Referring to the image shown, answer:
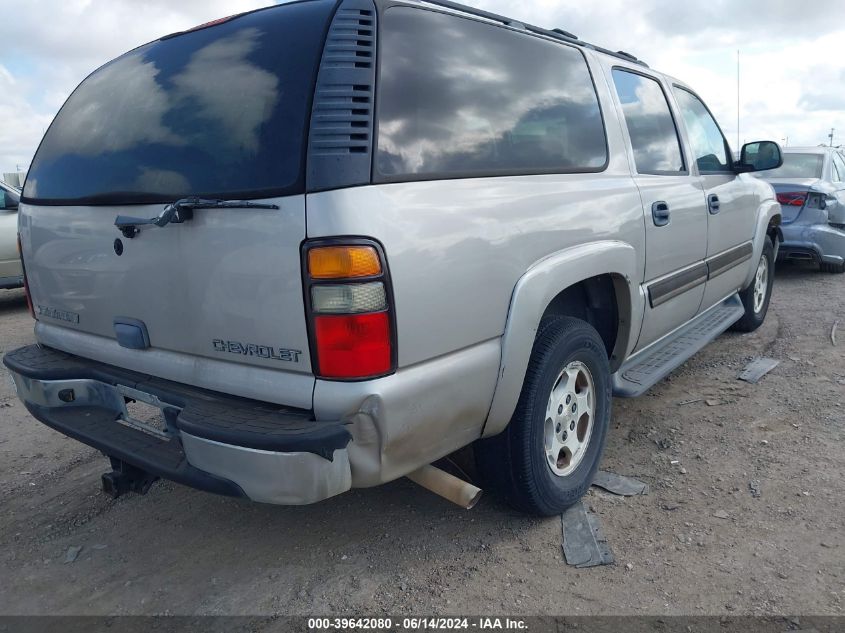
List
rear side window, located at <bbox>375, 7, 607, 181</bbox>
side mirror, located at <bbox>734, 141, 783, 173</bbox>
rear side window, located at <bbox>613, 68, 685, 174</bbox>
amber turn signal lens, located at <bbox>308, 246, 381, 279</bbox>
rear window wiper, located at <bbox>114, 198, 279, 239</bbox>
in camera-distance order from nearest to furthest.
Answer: amber turn signal lens, located at <bbox>308, 246, 381, 279</bbox> → rear window wiper, located at <bbox>114, 198, 279, 239</bbox> → rear side window, located at <bbox>375, 7, 607, 181</bbox> → rear side window, located at <bbox>613, 68, 685, 174</bbox> → side mirror, located at <bbox>734, 141, 783, 173</bbox>

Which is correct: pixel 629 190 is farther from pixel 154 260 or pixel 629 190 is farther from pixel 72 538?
pixel 72 538

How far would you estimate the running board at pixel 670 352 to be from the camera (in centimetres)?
341

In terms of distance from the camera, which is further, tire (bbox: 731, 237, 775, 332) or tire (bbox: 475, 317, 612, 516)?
tire (bbox: 731, 237, 775, 332)

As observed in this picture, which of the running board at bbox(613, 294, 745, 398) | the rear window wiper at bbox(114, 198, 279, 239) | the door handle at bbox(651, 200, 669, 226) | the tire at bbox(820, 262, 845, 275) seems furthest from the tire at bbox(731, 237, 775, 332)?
the rear window wiper at bbox(114, 198, 279, 239)

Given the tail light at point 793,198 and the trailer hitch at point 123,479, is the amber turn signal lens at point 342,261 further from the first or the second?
the tail light at point 793,198

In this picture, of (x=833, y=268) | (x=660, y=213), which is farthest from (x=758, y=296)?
(x=833, y=268)

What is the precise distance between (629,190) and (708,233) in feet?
3.75

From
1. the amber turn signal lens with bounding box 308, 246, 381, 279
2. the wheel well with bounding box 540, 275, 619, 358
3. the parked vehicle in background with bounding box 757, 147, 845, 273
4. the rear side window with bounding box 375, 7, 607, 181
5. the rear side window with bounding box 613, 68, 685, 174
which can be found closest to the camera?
the amber turn signal lens with bounding box 308, 246, 381, 279

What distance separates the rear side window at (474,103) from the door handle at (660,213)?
0.43m

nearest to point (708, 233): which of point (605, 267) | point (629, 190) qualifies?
point (629, 190)

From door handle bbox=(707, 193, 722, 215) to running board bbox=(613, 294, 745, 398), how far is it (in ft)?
2.34

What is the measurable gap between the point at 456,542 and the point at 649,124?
2.42m

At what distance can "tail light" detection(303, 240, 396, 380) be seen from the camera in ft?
6.30

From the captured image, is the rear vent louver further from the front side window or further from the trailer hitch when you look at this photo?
the front side window
